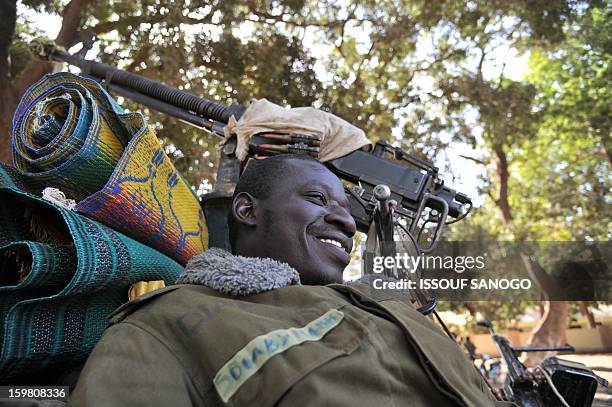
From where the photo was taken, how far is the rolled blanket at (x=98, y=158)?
5.87 ft

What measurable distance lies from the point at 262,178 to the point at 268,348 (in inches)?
35.6

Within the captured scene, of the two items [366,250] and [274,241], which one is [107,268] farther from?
[366,250]

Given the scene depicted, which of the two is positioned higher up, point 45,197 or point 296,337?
point 45,197

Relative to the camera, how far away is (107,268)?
1.62 meters

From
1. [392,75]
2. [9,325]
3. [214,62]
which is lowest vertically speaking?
[9,325]

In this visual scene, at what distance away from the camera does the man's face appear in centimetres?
183

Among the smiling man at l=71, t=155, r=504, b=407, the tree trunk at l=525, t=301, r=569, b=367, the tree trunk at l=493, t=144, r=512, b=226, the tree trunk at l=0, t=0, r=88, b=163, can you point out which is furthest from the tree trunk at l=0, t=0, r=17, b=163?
the tree trunk at l=493, t=144, r=512, b=226

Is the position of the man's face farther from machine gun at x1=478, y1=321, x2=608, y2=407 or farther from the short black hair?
machine gun at x1=478, y1=321, x2=608, y2=407

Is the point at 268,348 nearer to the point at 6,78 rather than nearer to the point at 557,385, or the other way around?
the point at 557,385

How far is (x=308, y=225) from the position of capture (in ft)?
6.14

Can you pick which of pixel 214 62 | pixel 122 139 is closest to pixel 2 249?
pixel 122 139

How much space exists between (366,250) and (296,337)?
1.27 m

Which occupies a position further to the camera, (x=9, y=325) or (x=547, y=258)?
(x=547, y=258)

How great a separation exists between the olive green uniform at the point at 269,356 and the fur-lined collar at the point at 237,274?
0.03 meters
